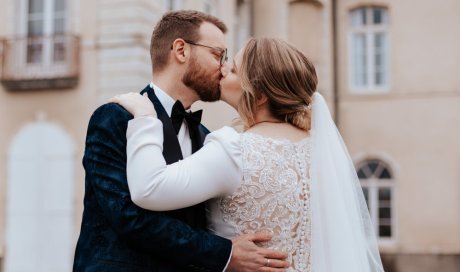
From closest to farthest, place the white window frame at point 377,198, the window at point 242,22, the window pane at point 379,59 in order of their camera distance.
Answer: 1. the window at point 242,22
2. the white window frame at point 377,198
3. the window pane at point 379,59

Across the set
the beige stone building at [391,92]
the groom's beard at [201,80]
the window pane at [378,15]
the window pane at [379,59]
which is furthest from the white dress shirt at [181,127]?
the window pane at [378,15]

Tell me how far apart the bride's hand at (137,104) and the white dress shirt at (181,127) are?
0.18 meters

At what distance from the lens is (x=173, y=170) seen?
2.76 m

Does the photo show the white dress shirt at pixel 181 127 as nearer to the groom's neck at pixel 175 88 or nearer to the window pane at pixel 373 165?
the groom's neck at pixel 175 88

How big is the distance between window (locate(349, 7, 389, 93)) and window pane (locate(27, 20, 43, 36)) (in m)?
8.12

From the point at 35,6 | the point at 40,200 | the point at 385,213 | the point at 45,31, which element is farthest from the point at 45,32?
the point at 385,213

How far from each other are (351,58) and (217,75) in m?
16.3

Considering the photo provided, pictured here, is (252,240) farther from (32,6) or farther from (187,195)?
(32,6)

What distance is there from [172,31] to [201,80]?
0.23 meters

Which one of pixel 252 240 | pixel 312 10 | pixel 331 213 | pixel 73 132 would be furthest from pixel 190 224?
pixel 312 10

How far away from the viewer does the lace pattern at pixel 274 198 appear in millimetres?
2910

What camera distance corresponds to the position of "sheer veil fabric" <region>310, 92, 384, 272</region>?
121 inches

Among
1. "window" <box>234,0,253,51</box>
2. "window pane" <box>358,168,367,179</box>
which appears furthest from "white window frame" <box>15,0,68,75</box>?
"window pane" <box>358,168,367,179</box>

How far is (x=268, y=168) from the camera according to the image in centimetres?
293
